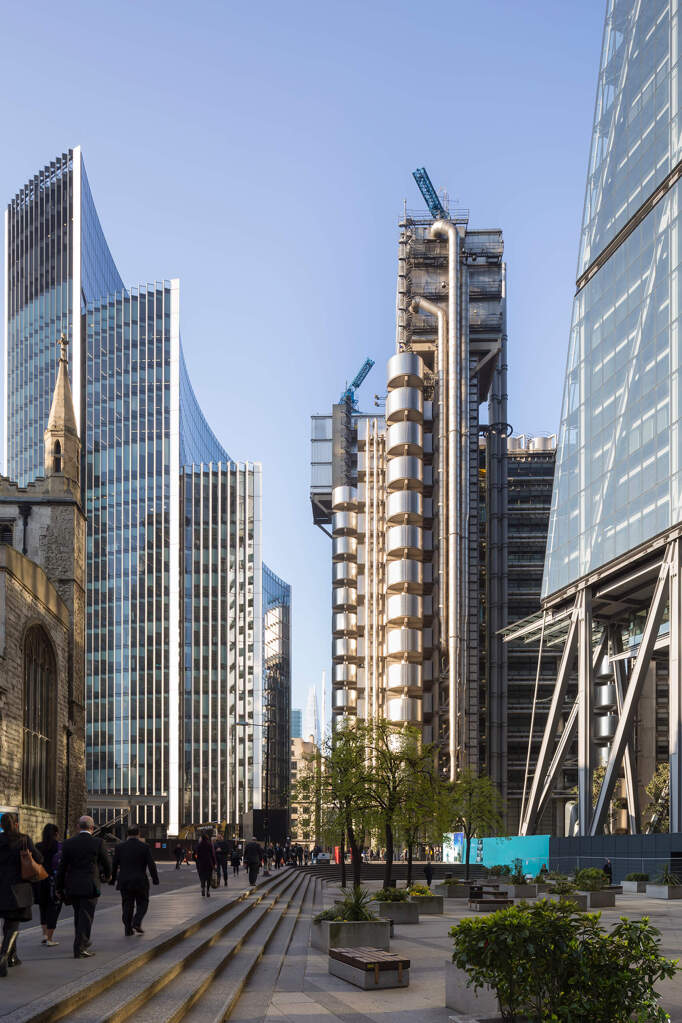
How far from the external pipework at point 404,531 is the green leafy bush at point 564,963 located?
86.1m

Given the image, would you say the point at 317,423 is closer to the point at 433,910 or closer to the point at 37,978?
the point at 433,910

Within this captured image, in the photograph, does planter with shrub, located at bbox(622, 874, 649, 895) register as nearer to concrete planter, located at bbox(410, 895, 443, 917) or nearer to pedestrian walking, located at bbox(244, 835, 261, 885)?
concrete planter, located at bbox(410, 895, 443, 917)

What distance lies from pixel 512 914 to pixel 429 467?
94230 mm

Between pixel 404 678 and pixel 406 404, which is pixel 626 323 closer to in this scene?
pixel 406 404

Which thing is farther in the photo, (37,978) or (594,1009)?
(37,978)

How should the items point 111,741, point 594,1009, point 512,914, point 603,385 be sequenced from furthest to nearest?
point 111,741, point 603,385, point 512,914, point 594,1009

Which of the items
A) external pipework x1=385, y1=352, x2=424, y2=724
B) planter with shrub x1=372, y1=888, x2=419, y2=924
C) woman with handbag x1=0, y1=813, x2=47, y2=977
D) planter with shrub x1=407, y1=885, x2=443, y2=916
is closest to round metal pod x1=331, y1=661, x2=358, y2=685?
external pipework x1=385, y1=352, x2=424, y2=724

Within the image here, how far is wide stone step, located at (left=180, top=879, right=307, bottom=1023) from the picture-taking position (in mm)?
11602

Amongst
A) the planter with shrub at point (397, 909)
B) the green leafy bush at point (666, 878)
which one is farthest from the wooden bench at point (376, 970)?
the green leafy bush at point (666, 878)

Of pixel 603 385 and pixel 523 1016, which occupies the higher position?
pixel 603 385

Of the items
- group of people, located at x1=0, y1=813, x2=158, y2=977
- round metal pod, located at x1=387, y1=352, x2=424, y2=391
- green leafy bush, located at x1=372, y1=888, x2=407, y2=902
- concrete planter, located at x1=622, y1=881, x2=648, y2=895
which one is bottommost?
concrete planter, located at x1=622, y1=881, x2=648, y2=895

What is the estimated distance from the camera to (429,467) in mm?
102562

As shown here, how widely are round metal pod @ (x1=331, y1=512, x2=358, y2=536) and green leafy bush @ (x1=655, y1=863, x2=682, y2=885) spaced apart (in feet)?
280

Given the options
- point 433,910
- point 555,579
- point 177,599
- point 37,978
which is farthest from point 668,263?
point 177,599
